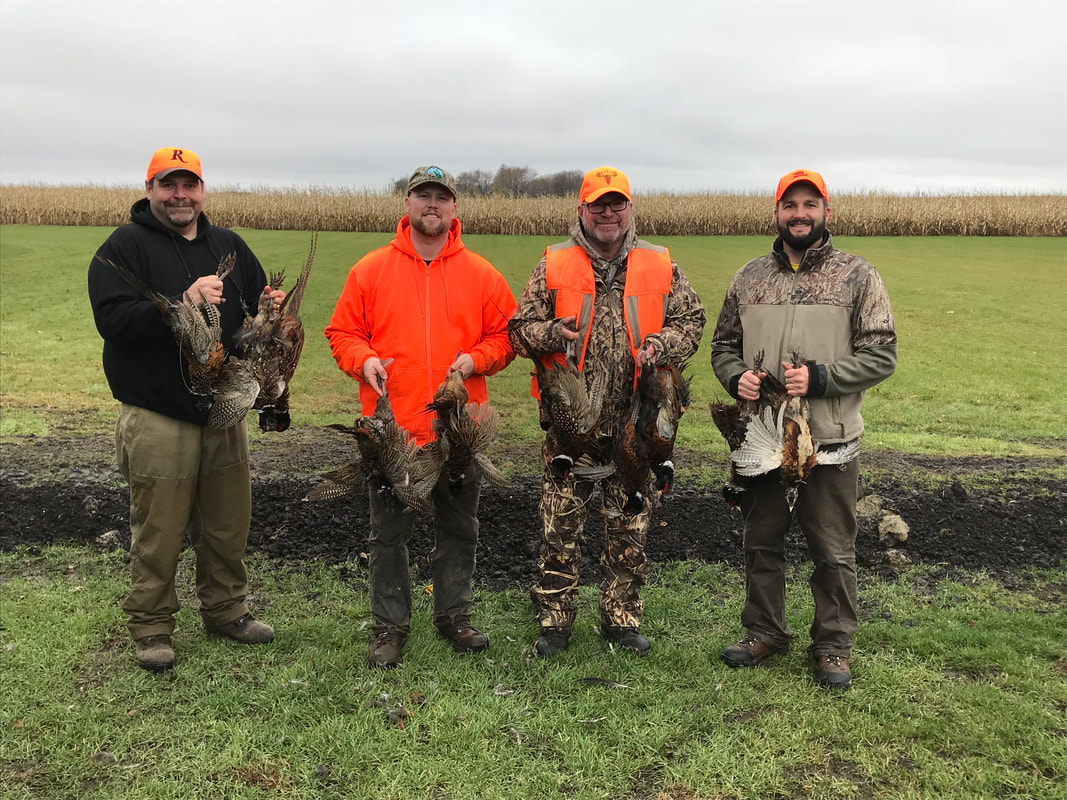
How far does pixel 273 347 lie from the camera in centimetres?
458

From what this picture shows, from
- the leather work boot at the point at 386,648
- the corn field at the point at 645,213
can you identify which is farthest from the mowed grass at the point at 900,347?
the corn field at the point at 645,213

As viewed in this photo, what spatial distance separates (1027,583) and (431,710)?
15.5ft

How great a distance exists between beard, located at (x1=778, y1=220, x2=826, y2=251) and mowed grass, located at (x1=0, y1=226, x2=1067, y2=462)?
5.35 meters

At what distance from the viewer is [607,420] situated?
438 cm

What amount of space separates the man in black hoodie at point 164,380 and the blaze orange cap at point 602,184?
1952mm

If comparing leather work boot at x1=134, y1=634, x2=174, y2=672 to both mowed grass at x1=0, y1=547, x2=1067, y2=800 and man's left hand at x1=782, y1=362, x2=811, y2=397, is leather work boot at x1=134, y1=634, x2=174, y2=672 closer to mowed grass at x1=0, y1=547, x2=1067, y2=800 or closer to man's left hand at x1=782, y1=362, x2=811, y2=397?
mowed grass at x1=0, y1=547, x2=1067, y2=800

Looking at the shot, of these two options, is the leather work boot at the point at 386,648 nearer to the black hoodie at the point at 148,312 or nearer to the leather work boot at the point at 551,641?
the leather work boot at the point at 551,641

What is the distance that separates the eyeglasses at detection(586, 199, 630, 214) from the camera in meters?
4.30

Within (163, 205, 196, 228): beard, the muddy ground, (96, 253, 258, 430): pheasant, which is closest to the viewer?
(96, 253, 258, 430): pheasant

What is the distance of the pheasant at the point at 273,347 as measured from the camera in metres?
4.50

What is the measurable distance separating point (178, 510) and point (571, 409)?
2.42 m

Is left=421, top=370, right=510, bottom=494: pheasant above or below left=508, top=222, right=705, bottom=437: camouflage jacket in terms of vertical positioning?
below

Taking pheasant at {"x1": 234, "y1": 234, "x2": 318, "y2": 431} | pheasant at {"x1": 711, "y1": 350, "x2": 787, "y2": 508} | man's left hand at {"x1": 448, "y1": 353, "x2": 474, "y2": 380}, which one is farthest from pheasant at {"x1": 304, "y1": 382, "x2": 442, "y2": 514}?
pheasant at {"x1": 711, "y1": 350, "x2": 787, "y2": 508}

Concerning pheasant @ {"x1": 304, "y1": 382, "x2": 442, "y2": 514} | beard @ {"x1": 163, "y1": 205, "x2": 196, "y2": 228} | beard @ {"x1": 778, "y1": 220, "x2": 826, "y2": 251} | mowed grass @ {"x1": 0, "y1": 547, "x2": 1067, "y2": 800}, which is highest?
beard @ {"x1": 163, "y1": 205, "x2": 196, "y2": 228}
